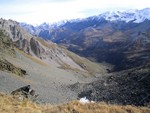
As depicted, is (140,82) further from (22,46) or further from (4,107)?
(22,46)

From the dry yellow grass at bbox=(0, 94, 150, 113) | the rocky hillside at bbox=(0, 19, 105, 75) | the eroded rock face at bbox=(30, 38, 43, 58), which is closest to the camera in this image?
the dry yellow grass at bbox=(0, 94, 150, 113)

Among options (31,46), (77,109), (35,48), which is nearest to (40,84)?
(77,109)

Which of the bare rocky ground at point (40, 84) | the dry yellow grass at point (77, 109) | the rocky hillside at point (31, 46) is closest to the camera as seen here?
the dry yellow grass at point (77, 109)

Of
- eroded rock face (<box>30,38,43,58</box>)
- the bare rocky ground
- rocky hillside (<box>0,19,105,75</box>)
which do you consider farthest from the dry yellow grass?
eroded rock face (<box>30,38,43,58</box>)

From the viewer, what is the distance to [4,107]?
19594 millimetres

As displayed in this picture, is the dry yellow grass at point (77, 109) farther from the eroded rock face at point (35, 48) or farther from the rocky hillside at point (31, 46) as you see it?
the eroded rock face at point (35, 48)

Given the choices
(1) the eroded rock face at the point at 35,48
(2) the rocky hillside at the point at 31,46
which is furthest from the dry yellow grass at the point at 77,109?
(1) the eroded rock face at the point at 35,48

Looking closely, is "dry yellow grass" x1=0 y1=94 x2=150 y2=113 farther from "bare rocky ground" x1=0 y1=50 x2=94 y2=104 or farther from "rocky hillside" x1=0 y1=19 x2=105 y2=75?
"rocky hillside" x1=0 y1=19 x2=105 y2=75

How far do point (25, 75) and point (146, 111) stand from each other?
64.4m

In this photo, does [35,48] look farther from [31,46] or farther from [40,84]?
[40,84]

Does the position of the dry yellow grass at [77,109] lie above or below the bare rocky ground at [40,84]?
above

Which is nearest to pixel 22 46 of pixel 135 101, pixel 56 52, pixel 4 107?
pixel 56 52

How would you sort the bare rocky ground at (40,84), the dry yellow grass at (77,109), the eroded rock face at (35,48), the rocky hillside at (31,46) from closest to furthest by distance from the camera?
1. the dry yellow grass at (77,109)
2. the bare rocky ground at (40,84)
3. the rocky hillside at (31,46)
4. the eroded rock face at (35,48)

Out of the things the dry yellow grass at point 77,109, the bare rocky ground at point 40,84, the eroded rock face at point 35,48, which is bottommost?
the eroded rock face at point 35,48
